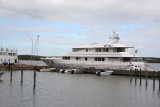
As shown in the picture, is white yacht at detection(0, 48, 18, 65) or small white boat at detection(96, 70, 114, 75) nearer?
small white boat at detection(96, 70, 114, 75)

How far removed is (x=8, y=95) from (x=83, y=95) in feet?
26.3

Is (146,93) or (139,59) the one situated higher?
(139,59)

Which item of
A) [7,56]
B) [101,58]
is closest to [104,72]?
[101,58]

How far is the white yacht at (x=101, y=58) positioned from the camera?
54.0m

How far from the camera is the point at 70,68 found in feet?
194

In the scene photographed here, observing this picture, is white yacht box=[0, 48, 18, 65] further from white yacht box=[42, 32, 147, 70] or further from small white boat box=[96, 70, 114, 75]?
small white boat box=[96, 70, 114, 75]

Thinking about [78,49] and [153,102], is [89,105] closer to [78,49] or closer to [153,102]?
[153,102]

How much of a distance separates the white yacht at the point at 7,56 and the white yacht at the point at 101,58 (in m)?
11.0

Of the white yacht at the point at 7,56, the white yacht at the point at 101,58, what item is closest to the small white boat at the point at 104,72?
the white yacht at the point at 101,58

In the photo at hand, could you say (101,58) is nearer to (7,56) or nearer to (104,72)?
(104,72)

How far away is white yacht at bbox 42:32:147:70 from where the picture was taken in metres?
54.0

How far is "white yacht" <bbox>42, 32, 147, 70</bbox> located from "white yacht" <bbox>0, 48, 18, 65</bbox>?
11.0m

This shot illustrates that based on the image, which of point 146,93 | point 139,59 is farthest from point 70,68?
point 146,93

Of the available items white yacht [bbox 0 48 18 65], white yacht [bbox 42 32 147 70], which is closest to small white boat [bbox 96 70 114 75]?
white yacht [bbox 42 32 147 70]
